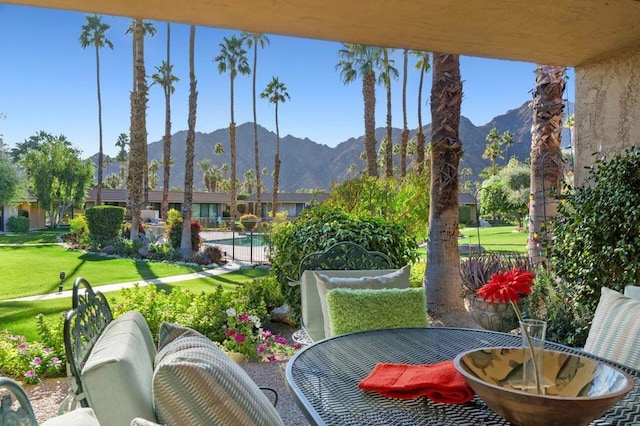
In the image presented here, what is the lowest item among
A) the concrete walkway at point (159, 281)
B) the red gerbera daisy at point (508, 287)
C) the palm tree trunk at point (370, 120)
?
the concrete walkway at point (159, 281)

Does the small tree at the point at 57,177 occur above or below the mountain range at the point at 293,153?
below

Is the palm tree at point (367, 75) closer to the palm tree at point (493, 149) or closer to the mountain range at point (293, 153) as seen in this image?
the palm tree at point (493, 149)

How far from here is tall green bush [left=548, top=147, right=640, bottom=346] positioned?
10.2 feet

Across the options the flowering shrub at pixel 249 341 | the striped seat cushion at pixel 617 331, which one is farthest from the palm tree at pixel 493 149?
the striped seat cushion at pixel 617 331

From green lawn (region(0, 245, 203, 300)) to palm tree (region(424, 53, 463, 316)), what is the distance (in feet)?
19.0

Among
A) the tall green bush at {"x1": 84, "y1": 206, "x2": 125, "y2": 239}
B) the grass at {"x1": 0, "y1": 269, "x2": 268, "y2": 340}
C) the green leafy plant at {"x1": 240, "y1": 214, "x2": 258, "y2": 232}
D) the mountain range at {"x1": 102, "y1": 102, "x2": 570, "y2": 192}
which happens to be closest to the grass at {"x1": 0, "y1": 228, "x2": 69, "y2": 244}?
the tall green bush at {"x1": 84, "y1": 206, "x2": 125, "y2": 239}

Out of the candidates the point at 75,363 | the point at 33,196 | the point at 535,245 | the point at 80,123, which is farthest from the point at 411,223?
the point at 80,123

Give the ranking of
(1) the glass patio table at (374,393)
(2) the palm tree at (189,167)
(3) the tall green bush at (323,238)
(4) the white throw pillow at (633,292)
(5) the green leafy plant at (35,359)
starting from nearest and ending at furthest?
1. (1) the glass patio table at (374,393)
2. (4) the white throw pillow at (633,292)
3. (5) the green leafy plant at (35,359)
4. (3) the tall green bush at (323,238)
5. (2) the palm tree at (189,167)

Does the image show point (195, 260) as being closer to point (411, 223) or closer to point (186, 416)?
point (411, 223)

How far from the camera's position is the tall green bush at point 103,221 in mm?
13992

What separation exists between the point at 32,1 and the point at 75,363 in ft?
6.98

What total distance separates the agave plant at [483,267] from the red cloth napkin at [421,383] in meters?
3.72

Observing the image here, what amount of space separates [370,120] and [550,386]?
1462cm

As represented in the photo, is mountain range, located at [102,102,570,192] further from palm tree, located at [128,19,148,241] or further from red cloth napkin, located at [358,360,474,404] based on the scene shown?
red cloth napkin, located at [358,360,474,404]
